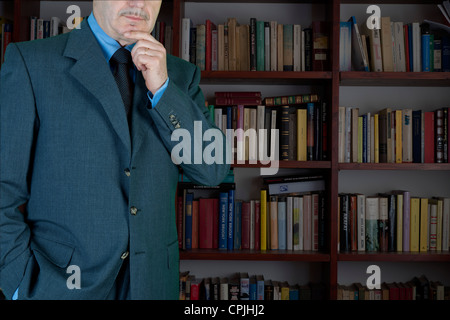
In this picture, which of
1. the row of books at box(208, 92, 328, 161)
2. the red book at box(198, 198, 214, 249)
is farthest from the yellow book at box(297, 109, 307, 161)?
the red book at box(198, 198, 214, 249)

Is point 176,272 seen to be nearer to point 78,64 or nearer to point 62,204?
point 62,204

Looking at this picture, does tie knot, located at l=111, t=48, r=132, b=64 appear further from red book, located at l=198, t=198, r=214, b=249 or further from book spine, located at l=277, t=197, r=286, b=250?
book spine, located at l=277, t=197, r=286, b=250

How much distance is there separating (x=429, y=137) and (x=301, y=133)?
657 mm

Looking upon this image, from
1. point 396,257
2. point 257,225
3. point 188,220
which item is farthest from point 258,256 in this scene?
point 396,257

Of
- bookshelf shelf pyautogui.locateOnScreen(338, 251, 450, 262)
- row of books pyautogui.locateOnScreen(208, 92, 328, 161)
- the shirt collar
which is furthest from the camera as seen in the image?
row of books pyautogui.locateOnScreen(208, 92, 328, 161)

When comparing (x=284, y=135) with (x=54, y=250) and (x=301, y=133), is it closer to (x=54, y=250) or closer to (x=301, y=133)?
(x=301, y=133)

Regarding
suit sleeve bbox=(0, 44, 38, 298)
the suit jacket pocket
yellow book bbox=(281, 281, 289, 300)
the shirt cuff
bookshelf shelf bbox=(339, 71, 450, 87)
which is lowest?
yellow book bbox=(281, 281, 289, 300)

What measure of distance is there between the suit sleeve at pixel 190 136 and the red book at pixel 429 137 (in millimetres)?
1512

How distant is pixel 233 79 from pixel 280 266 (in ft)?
3.57

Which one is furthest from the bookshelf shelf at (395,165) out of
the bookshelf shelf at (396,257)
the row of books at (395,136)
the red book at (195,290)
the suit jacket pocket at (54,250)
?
the suit jacket pocket at (54,250)

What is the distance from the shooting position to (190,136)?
3.21 feet

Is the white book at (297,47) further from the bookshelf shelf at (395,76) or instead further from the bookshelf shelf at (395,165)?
the bookshelf shelf at (395,165)

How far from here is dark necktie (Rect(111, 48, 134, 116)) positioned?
1029 mm

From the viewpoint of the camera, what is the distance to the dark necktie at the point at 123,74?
103 centimetres
